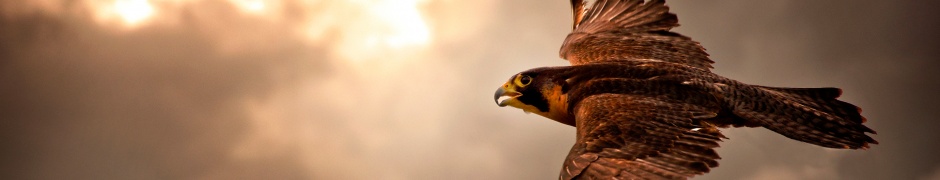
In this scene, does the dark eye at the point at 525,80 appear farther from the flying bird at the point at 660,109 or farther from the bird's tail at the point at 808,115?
the bird's tail at the point at 808,115

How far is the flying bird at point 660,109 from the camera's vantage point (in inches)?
358

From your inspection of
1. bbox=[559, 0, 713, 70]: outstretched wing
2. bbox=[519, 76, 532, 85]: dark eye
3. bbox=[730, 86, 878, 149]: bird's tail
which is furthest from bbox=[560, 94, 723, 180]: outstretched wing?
→ bbox=[559, 0, 713, 70]: outstretched wing

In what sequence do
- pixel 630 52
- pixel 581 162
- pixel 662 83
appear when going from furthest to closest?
1. pixel 630 52
2. pixel 662 83
3. pixel 581 162

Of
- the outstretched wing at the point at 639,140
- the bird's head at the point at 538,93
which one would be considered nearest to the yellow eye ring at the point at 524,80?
the bird's head at the point at 538,93

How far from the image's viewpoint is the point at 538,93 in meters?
11.8

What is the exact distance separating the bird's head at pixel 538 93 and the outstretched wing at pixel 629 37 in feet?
6.55

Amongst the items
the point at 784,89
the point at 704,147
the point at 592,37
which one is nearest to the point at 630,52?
the point at 592,37

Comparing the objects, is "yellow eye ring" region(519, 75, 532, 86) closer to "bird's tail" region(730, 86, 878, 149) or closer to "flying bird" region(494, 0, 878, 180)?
"flying bird" region(494, 0, 878, 180)

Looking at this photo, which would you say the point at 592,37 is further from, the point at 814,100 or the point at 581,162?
the point at 581,162

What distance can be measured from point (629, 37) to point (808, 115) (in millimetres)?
4008

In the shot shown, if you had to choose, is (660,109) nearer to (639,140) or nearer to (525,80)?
(639,140)

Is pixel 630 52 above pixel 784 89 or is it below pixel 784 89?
above

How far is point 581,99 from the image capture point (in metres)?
11.1

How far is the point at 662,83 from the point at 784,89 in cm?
175
